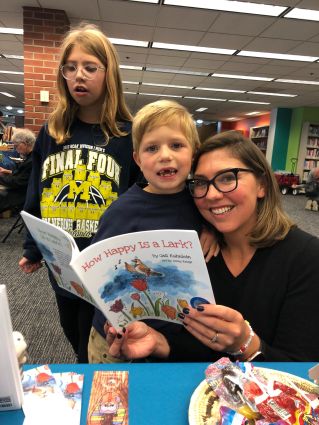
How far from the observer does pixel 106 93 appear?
133 centimetres

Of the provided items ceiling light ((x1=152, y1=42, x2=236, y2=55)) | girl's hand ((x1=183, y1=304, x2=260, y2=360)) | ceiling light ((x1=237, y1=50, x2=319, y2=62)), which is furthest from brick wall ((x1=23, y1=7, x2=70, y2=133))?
girl's hand ((x1=183, y1=304, x2=260, y2=360))

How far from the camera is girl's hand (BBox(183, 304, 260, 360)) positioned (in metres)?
0.76

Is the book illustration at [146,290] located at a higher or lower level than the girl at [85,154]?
lower

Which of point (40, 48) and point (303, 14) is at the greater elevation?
point (303, 14)

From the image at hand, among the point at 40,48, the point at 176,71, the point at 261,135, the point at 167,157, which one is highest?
the point at 176,71

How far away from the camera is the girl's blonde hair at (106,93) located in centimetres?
126

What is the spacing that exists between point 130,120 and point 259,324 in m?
0.96

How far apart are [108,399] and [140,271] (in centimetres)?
26

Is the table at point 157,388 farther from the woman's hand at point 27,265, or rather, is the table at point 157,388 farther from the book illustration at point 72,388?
the woman's hand at point 27,265

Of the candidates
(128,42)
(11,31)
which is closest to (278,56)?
(128,42)

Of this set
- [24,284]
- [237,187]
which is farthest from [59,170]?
→ [24,284]

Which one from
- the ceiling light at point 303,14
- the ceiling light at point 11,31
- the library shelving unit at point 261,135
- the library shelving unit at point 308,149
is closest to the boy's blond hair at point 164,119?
the ceiling light at point 303,14

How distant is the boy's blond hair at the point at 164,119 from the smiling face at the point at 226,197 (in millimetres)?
119

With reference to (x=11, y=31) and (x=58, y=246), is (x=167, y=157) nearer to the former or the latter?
(x=58, y=246)
